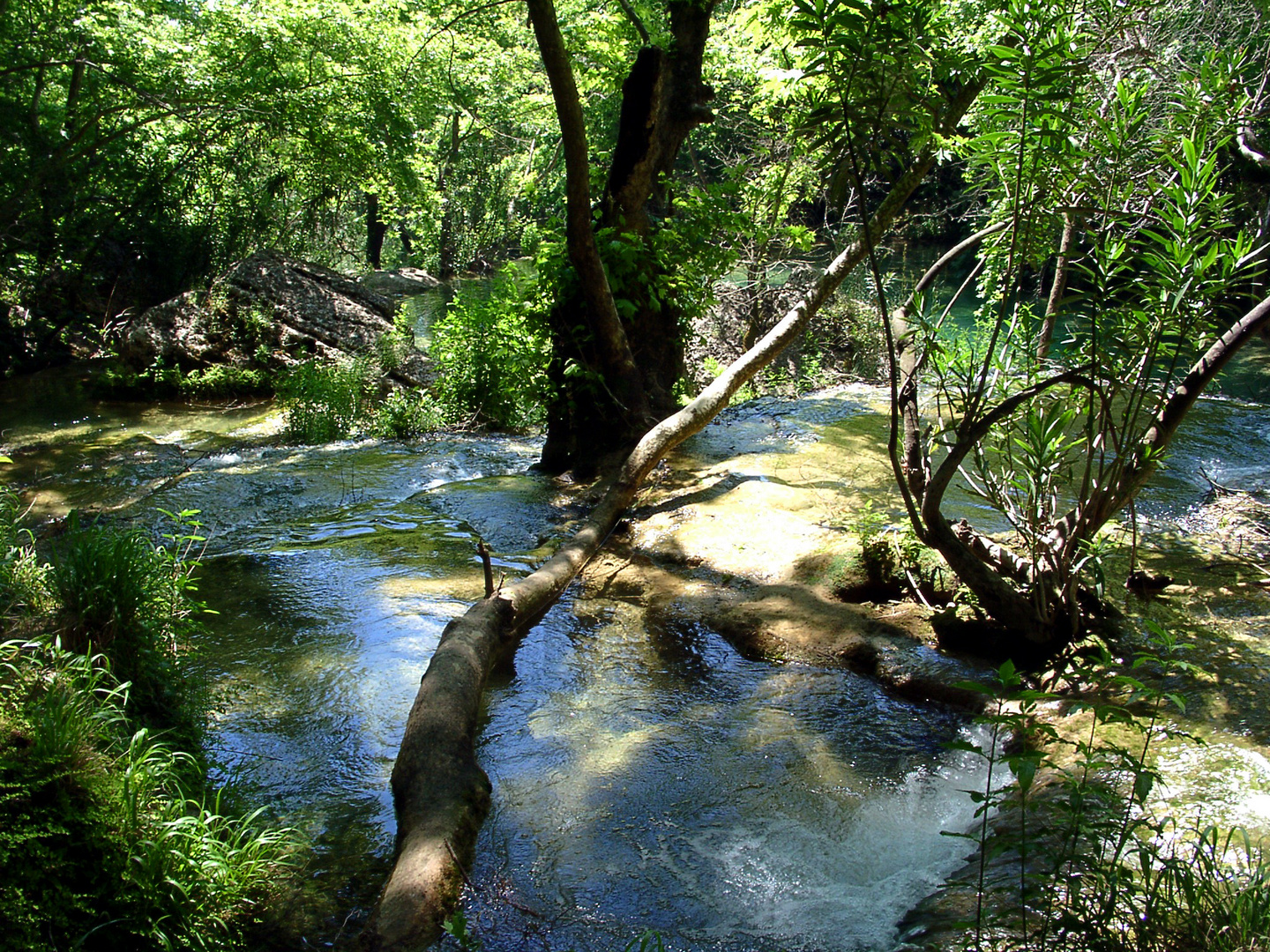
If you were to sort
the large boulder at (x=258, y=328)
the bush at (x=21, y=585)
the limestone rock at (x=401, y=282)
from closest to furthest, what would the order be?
the bush at (x=21, y=585) → the large boulder at (x=258, y=328) → the limestone rock at (x=401, y=282)

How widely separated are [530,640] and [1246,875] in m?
3.43

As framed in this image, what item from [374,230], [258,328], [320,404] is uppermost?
[374,230]

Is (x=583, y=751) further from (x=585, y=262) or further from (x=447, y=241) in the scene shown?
(x=447, y=241)

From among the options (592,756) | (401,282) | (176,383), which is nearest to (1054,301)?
(592,756)

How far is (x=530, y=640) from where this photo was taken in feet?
16.1

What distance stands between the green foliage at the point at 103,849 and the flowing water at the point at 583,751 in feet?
1.02

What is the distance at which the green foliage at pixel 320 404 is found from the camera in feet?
34.5

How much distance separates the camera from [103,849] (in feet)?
8.22

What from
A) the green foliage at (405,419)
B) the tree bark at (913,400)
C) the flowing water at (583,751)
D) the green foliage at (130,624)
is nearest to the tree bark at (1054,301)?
the tree bark at (913,400)

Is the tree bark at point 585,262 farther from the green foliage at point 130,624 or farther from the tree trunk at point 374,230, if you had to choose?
the tree trunk at point 374,230

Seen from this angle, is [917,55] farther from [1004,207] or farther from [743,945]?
[743,945]

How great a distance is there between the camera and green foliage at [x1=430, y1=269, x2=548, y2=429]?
9.16m

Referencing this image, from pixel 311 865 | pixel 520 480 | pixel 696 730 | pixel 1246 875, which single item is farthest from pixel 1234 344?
pixel 520 480

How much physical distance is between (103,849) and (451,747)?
1.15m
